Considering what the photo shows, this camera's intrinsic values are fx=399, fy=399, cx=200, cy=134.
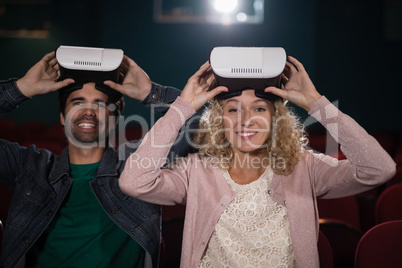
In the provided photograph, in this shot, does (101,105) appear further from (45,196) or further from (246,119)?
(246,119)

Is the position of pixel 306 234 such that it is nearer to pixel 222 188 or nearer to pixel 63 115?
pixel 222 188

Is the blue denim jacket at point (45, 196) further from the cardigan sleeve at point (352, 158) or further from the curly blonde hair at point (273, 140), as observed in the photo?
the cardigan sleeve at point (352, 158)

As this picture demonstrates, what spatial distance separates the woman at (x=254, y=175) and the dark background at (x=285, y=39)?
4.79 metres

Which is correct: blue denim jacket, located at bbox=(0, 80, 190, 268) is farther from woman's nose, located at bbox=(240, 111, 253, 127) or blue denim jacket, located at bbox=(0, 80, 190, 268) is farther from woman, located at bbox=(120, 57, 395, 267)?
woman's nose, located at bbox=(240, 111, 253, 127)

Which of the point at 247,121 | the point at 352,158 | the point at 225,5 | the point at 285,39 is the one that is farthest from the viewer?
the point at 285,39

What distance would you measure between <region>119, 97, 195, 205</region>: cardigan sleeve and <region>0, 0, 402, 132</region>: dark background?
196 inches

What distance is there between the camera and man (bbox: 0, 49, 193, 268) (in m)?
1.51

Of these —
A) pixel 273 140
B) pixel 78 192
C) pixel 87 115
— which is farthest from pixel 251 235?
pixel 87 115

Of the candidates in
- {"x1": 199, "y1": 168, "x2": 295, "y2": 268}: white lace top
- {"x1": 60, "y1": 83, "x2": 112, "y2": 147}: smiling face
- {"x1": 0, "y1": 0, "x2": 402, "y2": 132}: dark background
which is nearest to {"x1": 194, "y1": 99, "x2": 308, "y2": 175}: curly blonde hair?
{"x1": 199, "y1": 168, "x2": 295, "y2": 268}: white lace top

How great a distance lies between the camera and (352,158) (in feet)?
4.21

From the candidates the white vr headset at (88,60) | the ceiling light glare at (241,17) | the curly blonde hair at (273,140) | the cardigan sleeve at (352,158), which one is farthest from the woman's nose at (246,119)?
the ceiling light glare at (241,17)

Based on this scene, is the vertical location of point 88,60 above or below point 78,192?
above

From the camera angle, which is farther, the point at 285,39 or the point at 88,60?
the point at 285,39

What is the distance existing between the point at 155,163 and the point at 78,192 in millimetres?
447
